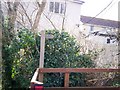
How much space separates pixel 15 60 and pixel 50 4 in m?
4.41

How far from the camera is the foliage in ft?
17.0

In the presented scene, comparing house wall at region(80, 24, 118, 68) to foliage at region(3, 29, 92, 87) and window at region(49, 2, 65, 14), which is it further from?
window at region(49, 2, 65, 14)

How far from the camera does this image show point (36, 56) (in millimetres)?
5328

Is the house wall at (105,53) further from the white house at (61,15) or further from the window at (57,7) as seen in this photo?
the window at (57,7)

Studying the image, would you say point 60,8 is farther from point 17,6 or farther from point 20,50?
point 20,50

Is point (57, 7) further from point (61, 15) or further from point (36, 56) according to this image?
point (36, 56)

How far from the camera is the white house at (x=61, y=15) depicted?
27.7 feet

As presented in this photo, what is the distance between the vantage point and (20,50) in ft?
17.6

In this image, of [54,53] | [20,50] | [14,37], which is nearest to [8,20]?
[14,37]

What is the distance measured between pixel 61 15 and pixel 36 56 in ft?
14.1

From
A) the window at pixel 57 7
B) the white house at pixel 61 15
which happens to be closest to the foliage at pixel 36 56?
the white house at pixel 61 15

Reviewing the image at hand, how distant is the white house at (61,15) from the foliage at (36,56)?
7.53 feet

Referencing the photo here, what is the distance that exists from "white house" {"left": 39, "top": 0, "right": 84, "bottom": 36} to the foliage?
2.29m

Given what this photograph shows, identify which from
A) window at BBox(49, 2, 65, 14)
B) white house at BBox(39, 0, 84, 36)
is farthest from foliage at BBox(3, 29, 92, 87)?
window at BBox(49, 2, 65, 14)
